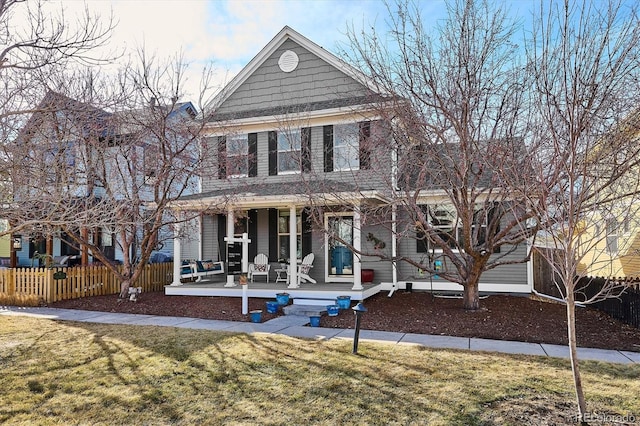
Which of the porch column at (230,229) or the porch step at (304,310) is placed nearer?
the porch step at (304,310)

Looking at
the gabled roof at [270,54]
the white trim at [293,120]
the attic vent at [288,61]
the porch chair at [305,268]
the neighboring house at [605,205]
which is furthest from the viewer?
the attic vent at [288,61]

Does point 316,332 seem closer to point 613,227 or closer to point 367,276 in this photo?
point 613,227

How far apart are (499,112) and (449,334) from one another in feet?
13.8

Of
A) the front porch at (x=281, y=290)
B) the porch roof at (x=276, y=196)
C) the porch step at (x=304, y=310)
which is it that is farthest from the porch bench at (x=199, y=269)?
the porch step at (x=304, y=310)

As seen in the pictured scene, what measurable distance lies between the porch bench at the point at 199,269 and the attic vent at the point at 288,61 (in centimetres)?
701

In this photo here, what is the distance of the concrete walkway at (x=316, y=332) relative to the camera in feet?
22.1

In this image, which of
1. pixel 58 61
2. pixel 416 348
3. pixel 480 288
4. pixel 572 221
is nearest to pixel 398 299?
pixel 480 288

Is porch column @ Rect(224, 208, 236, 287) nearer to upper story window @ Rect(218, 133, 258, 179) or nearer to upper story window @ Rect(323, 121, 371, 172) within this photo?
upper story window @ Rect(218, 133, 258, 179)

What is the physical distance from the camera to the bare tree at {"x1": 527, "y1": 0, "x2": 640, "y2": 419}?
4043 millimetres

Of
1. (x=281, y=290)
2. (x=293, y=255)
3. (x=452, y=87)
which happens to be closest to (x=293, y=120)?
(x=293, y=255)

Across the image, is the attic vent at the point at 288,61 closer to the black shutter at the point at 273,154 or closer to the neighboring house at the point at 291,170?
the neighboring house at the point at 291,170

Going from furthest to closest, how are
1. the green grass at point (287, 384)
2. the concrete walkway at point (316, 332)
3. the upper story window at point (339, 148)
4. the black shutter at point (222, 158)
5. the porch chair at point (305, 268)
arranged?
the black shutter at point (222, 158) < the upper story window at point (339, 148) < the porch chair at point (305, 268) < the concrete walkway at point (316, 332) < the green grass at point (287, 384)

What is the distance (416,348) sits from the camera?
6.92 meters

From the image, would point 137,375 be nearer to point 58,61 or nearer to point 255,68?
point 58,61
